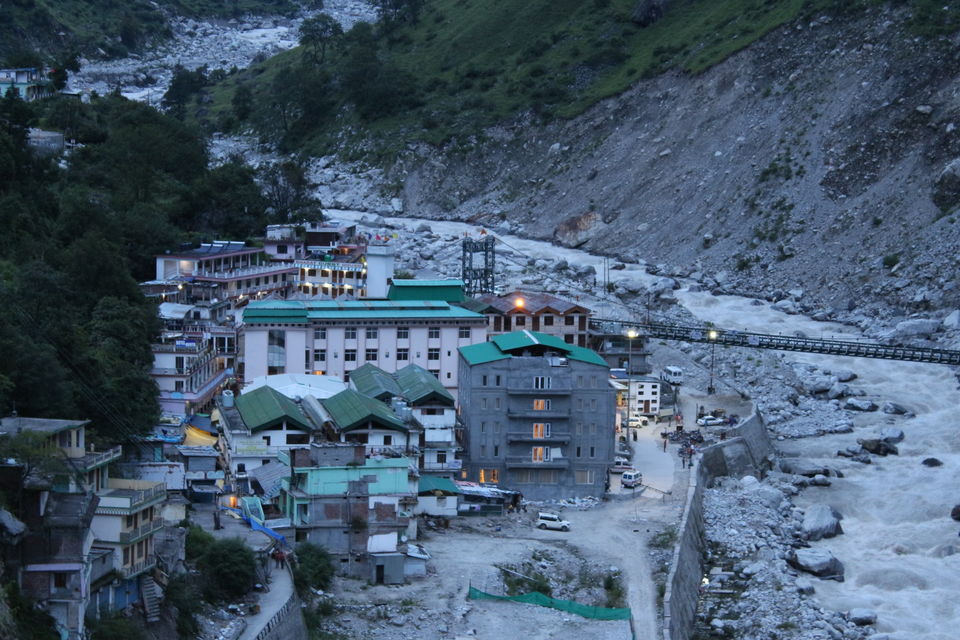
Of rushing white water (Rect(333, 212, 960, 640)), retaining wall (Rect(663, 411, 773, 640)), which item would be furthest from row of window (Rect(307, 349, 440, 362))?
rushing white water (Rect(333, 212, 960, 640))

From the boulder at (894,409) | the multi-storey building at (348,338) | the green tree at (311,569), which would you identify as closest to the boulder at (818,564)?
the green tree at (311,569)

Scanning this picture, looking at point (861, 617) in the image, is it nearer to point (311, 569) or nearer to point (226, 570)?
point (311, 569)

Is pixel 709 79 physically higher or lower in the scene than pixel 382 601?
higher

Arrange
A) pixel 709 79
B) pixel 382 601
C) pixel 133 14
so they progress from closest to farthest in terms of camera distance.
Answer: pixel 382 601 < pixel 709 79 < pixel 133 14

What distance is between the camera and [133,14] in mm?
139875

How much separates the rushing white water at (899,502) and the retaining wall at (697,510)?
183 centimetres

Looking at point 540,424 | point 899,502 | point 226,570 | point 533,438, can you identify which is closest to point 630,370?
point 540,424

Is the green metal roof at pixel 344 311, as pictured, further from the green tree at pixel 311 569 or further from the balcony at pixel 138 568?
the balcony at pixel 138 568

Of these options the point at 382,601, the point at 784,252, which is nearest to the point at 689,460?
the point at 382,601

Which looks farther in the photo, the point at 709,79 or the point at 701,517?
the point at 709,79

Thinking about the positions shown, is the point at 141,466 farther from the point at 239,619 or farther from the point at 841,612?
the point at 841,612

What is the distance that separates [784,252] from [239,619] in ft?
153

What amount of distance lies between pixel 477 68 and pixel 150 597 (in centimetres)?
8418

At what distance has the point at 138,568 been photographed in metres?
23.0
